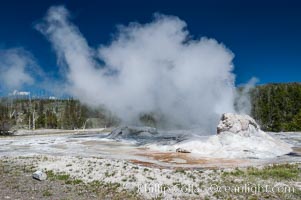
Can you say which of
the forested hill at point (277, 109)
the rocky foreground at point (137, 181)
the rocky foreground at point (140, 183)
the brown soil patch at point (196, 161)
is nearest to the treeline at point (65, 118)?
the forested hill at point (277, 109)

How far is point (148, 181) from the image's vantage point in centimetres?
1298

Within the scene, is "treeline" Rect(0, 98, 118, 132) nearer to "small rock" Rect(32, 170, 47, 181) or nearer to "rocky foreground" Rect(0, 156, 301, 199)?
"rocky foreground" Rect(0, 156, 301, 199)

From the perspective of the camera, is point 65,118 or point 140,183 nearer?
point 140,183

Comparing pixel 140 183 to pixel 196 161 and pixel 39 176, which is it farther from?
pixel 196 161

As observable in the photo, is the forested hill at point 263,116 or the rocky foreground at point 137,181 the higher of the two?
the forested hill at point 263,116

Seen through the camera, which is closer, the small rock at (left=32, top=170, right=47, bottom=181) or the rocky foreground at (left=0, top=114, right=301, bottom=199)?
the rocky foreground at (left=0, top=114, right=301, bottom=199)

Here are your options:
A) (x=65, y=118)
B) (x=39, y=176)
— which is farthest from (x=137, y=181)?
(x=65, y=118)

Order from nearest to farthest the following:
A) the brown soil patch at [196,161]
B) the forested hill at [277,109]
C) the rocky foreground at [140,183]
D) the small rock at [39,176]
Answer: the rocky foreground at [140,183] → the small rock at [39,176] → the brown soil patch at [196,161] → the forested hill at [277,109]

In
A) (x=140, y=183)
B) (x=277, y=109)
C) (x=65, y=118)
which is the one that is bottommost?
(x=140, y=183)

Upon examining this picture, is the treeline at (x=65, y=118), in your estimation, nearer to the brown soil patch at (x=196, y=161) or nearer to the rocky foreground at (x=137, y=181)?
the brown soil patch at (x=196, y=161)

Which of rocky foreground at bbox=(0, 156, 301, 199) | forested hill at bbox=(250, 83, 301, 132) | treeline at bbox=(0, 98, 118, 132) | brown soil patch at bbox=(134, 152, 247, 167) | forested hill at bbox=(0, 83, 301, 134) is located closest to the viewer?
rocky foreground at bbox=(0, 156, 301, 199)

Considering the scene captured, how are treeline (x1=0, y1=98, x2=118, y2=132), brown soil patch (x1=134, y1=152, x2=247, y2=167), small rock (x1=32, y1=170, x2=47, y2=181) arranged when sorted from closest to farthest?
small rock (x1=32, y1=170, x2=47, y2=181) → brown soil patch (x1=134, y1=152, x2=247, y2=167) → treeline (x1=0, y1=98, x2=118, y2=132)

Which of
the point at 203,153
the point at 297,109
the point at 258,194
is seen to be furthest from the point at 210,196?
the point at 297,109

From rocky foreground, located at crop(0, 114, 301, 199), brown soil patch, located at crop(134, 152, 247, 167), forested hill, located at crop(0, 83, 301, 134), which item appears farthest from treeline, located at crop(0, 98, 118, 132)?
rocky foreground, located at crop(0, 114, 301, 199)
